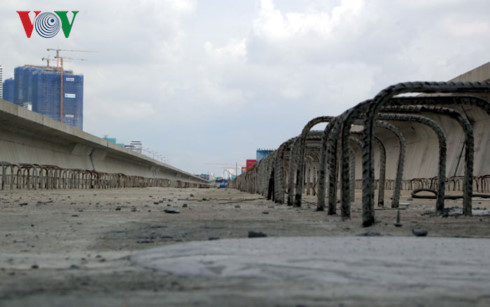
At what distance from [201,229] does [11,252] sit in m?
1.83

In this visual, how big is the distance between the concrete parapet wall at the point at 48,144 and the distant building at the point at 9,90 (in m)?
126

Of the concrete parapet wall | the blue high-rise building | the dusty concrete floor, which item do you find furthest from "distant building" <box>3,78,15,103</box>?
the dusty concrete floor

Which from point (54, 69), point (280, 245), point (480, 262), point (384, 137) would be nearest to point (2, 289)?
point (280, 245)

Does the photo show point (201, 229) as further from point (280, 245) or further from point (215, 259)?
point (215, 259)

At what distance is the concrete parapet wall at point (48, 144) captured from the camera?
27.1 meters

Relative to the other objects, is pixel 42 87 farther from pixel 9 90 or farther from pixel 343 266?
pixel 343 266

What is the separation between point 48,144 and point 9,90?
491 ft

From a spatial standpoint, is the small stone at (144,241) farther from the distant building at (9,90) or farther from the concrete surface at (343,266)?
the distant building at (9,90)

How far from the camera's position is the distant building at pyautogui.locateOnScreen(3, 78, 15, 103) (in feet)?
554

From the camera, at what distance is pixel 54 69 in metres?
164

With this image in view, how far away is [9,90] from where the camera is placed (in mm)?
172375

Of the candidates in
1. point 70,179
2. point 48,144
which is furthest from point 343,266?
point 48,144

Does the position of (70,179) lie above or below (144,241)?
above

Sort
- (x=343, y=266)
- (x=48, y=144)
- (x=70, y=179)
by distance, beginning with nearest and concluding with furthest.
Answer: (x=343, y=266)
(x=70, y=179)
(x=48, y=144)
